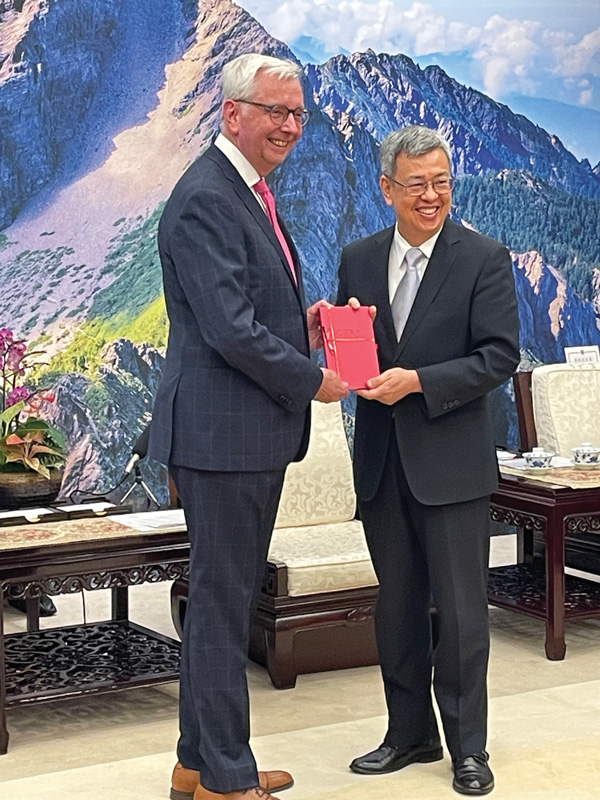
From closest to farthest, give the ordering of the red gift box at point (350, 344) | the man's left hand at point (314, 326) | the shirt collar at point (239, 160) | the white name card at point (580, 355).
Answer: the shirt collar at point (239, 160)
the red gift box at point (350, 344)
the man's left hand at point (314, 326)
the white name card at point (580, 355)

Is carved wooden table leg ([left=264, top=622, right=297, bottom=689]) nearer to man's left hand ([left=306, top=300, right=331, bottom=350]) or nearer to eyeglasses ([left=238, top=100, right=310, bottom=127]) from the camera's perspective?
man's left hand ([left=306, top=300, right=331, bottom=350])

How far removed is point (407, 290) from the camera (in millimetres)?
3127

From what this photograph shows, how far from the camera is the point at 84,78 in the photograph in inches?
244

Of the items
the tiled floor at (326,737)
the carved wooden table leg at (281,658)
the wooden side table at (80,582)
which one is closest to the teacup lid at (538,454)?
the tiled floor at (326,737)

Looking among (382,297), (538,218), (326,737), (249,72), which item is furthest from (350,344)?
(538,218)

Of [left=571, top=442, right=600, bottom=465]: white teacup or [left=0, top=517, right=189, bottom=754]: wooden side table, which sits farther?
[left=571, top=442, right=600, bottom=465]: white teacup

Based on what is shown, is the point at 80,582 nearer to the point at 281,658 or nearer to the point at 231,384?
the point at 281,658

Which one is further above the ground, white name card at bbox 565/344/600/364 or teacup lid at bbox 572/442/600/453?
white name card at bbox 565/344/600/364

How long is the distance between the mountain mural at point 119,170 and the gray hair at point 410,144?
11.1ft

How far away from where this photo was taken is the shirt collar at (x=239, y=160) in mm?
2781

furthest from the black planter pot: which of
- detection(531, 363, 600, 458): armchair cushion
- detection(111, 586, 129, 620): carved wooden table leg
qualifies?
detection(531, 363, 600, 458): armchair cushion

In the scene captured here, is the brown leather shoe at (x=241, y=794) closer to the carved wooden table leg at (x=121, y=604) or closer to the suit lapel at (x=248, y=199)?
the suit lapel at (x=248, y=199)

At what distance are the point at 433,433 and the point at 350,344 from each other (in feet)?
1.02

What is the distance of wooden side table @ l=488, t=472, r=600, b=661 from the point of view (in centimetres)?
444
